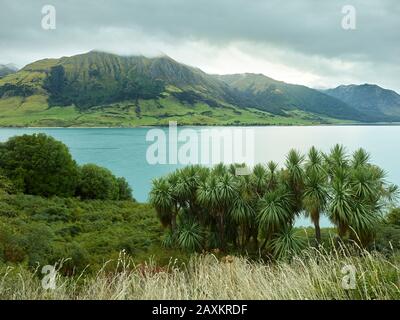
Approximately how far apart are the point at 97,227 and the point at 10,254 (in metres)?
14.4

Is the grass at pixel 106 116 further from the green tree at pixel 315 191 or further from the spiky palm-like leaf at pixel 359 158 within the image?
the green tree at pixel 315 191

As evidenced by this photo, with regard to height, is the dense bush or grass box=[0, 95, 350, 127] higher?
grass box=[0, 95, 350, 127]

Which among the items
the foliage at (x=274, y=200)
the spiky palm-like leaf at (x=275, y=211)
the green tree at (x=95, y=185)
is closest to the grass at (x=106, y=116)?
the green tree at (x=95, y=185)

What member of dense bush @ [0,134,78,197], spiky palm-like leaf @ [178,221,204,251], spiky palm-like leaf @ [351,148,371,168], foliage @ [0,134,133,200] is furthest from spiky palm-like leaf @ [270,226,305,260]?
dense bush @ [0,134,78,197]

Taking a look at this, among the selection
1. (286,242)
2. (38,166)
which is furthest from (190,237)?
(38,166)

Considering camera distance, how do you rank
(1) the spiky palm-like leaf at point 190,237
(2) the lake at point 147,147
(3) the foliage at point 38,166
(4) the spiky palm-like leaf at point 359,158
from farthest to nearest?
(2) the lake at point 147,147
(3) the foliage at point 38,166
(1) the spiky palm-like leaf at point 190,237
(4) the spiky palm-like leaf at point 359,158

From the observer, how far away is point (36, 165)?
40719 mm

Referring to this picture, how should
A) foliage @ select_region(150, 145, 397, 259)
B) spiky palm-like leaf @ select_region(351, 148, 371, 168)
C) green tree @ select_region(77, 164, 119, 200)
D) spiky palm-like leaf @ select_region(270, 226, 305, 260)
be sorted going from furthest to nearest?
green tree @ select_region(77, 164, 119, 200) → spiky palm-like leaf @ select_region(351, 148, 371, 168) → spiky palm-like leaf @ select_region(270, 226, 305, 260) → foliage @ select_region(150, 145, 397, 259)

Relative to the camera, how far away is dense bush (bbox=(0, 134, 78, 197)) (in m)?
40.1

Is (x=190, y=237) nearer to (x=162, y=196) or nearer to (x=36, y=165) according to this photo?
(x=162, y=196)

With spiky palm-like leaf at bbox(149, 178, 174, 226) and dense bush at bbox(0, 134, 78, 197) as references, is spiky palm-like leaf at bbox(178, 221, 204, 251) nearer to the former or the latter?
spiky palm-like leaf at bbox(149, 178, 174, 226)

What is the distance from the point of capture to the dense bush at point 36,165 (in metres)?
40.1

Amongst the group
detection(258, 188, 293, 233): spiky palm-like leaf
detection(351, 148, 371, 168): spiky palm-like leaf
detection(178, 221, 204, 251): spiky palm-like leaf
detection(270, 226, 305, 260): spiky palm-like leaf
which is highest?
detection(351, 148, 371, 168): spiky palm-like leaf
